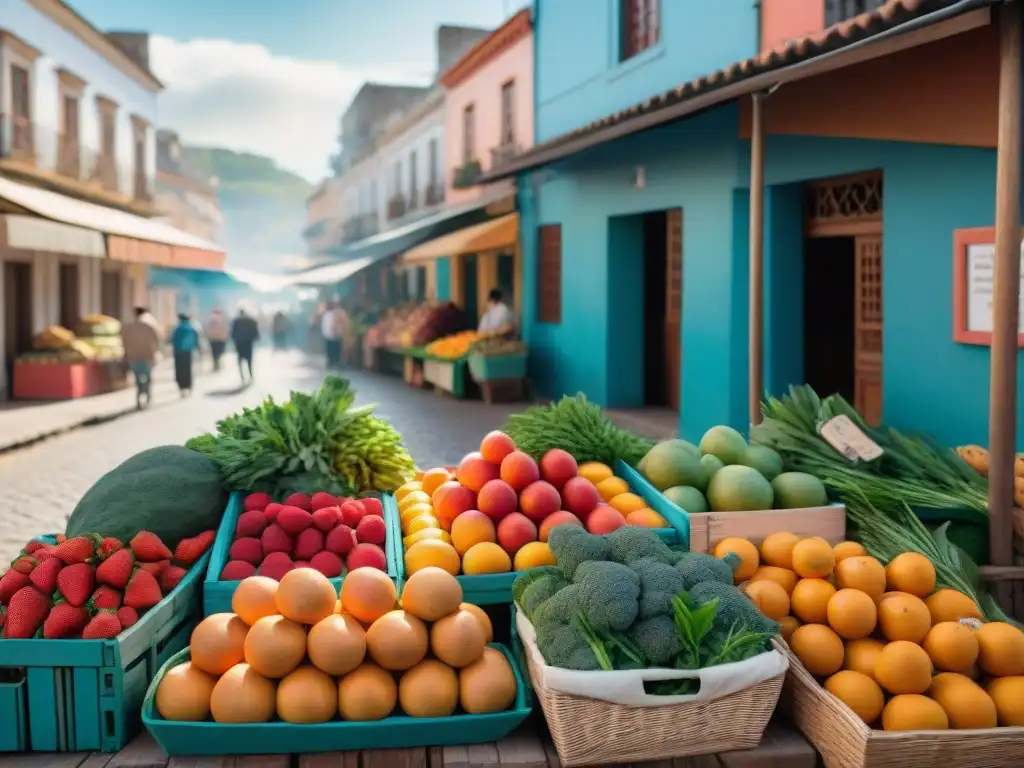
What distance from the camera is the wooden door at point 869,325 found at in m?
8.47

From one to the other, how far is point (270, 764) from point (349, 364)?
2514 cm

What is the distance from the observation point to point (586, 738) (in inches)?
123

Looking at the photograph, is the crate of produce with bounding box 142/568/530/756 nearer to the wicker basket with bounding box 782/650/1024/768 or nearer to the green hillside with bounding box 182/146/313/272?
the wicker basket with bounding box 782/650/1024/768

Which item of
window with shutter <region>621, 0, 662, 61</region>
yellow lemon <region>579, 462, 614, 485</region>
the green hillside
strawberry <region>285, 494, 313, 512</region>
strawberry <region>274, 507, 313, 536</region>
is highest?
the green hillside

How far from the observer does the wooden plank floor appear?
3172 mm

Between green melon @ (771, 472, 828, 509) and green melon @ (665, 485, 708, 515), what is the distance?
0.35m

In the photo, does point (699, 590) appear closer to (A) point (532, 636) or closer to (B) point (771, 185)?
(A) point (532, 636)

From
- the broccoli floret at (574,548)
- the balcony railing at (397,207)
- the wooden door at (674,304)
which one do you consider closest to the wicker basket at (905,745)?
the broccoli floret at (574,548)

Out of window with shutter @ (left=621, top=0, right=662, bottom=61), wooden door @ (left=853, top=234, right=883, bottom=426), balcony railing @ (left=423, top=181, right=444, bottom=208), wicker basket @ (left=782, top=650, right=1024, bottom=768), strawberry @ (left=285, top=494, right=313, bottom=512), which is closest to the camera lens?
wicker basket @ (left=782, top=650, right=1024, bottom=768)

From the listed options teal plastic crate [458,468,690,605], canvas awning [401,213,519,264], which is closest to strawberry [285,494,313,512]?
teal plastic crate [458,468,690,605]

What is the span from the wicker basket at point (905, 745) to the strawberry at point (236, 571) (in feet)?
6.96

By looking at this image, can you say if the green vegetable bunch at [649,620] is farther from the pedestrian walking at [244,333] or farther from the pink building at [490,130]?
the pedestrian walking at [244,333]

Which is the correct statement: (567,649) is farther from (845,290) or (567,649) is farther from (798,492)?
(845,290)

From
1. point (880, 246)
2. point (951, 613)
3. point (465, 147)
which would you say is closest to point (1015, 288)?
point (951, 613)
